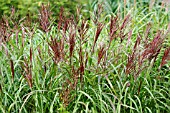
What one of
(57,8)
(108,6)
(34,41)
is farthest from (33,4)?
(34,41)

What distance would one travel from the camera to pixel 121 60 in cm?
376

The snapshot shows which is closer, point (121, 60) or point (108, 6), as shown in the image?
point (121, 60)

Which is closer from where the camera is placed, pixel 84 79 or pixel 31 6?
pixel 84 79

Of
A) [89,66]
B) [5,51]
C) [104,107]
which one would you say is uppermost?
[5,51]

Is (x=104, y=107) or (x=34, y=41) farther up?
(x=34, y=41)

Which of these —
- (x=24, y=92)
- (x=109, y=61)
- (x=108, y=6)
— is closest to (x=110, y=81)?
(x=109, y=61)

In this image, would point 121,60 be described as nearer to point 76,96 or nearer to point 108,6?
point 76,96

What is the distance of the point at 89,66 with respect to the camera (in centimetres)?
350

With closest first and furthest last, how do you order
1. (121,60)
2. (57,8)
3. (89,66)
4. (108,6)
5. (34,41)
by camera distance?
(89,66) → (121,60) → (34,41) → (108,6) → (57,8)

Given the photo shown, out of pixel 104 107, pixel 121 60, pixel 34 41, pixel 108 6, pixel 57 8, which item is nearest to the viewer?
pixel 104 107

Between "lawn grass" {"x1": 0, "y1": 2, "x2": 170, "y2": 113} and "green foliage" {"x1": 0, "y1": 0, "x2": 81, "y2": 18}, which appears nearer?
"lawn grass" {"x1": 0, "y1": 2, "x2": 170, "y2": 113}

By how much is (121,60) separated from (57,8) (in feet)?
11.3

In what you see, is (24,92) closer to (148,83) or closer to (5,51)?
(5,51)

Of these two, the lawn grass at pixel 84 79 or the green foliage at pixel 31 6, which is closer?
the lawn grass at pixel 84 79
